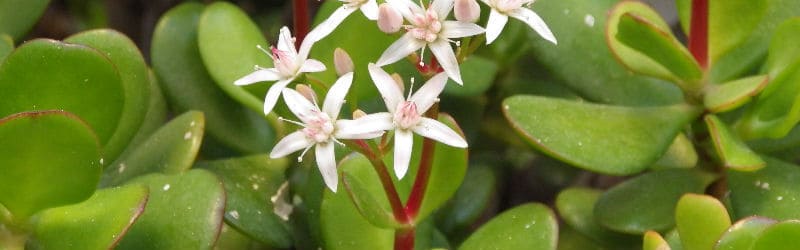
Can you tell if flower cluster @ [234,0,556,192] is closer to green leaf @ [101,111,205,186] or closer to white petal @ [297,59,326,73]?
white petal @ [297,59,326,73]

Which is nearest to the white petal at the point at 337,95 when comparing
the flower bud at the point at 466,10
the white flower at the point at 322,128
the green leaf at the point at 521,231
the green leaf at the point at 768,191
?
the white flower at the point at 322,128

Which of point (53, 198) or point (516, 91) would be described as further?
point (516, 91)

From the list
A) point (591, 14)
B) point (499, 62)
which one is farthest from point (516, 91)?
point (591, 14)

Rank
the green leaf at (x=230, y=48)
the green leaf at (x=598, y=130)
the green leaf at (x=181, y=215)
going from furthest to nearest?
the green leaf at (x=230, y=48), the green leaf at (x=598, y=130), the green leaf at (x=181, y=215)

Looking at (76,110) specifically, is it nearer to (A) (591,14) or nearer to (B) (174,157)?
(B) (174,157)

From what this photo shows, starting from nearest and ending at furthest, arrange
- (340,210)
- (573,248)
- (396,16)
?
(396,16) < (340,210) < (573,248)

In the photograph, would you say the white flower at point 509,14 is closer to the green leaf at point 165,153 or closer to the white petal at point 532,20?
the white petal at point 532,20

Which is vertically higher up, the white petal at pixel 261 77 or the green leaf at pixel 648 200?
the white petal at pixel 261 77
